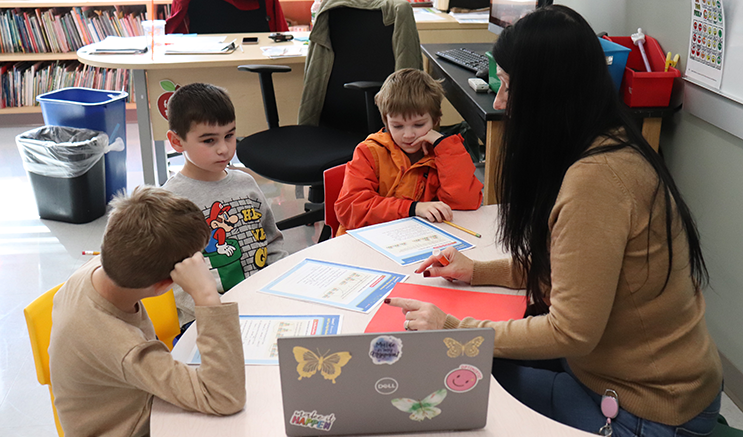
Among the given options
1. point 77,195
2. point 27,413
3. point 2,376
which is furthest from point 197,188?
point 77,195

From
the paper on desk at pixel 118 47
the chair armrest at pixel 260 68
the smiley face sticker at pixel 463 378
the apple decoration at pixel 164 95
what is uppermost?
the paper on desk at pixel 118 47

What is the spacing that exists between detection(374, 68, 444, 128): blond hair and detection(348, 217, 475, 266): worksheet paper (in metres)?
0.38

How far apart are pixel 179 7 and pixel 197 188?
2.32m

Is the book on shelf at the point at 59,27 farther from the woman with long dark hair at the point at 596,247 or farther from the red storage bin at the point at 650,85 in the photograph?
the woman with long dark hair at the point at 596,247

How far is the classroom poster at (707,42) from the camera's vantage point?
5.97ft

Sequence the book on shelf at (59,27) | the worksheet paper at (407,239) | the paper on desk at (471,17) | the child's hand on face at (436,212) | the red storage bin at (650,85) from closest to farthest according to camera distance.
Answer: the worksheet paper at (407,239) < the child's hand on face at (436,212) < the red storage bin at (650,85) < the paper on desk at (471,17) < the book on shelf at (59,27)

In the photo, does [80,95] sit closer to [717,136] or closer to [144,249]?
[144,249]

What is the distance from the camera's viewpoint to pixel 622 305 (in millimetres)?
989

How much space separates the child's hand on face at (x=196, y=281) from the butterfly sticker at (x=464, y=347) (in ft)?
1.29

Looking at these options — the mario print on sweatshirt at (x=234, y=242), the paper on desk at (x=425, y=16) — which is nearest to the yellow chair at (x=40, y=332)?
the mario print on sweatshirt at (x=234, y=242)

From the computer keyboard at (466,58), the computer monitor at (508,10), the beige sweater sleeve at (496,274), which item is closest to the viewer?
the beige sweater sleeve at (496,274)

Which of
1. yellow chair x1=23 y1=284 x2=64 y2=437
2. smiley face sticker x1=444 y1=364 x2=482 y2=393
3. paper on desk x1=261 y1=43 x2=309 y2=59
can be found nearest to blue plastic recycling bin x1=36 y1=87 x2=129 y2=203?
paper on desk x1=261 y1=43 x2=309 y2=59

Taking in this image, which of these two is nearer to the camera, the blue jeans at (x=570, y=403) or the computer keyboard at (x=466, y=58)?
the blue jeans at (x=570, y=403)

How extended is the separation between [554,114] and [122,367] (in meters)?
0.78
